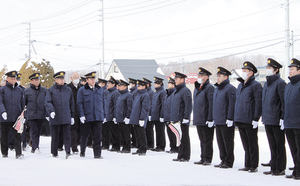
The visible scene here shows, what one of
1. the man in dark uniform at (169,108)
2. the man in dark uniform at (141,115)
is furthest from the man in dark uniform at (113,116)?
the man in dark uniform at (169,108)

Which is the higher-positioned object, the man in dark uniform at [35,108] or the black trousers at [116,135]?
the man in dark uniform at [35,108]

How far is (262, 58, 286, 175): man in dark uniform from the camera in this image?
8578mm

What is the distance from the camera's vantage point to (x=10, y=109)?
11523 mm

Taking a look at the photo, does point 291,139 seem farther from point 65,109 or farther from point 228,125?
point 65,109

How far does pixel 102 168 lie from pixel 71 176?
124 cm

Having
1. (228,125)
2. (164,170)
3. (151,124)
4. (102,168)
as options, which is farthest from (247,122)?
(151,124)

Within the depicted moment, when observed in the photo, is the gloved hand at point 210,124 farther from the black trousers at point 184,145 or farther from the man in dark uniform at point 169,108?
the man in dark uniform at point 169,108

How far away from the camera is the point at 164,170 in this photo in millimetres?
9141

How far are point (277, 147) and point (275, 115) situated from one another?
66 centimetres

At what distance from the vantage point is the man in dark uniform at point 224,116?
9742mm

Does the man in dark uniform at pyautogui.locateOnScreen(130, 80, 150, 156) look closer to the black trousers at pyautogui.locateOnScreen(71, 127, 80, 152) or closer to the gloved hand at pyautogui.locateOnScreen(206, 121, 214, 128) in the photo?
the black trousers at pyautogui.locateOnScreen(71, 127, 80, 152)

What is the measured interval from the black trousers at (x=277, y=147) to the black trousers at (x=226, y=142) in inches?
45.8

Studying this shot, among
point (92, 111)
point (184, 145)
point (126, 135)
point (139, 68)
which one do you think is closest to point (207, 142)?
point (184, 145)

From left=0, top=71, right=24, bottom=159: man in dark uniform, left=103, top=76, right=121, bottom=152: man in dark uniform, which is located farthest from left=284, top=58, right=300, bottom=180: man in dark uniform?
left=0, top=71, right=24, bottom=159: man in dark uniform
